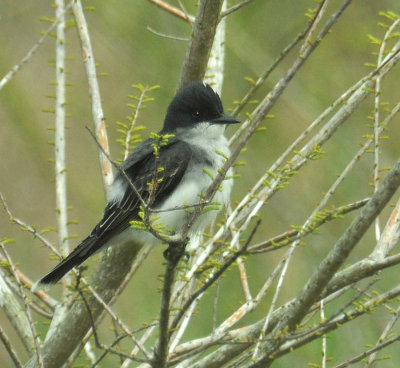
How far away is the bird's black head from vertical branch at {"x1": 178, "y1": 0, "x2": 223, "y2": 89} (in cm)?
21

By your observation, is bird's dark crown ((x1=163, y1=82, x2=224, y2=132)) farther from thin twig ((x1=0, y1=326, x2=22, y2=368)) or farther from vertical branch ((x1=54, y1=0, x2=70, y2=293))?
thin twig ((x1=0, y1=326, x2=22, y2=368))

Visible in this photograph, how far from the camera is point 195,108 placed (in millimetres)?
4184

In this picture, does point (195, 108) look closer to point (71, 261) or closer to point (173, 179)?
point (173, 179)

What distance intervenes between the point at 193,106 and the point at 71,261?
1062mm

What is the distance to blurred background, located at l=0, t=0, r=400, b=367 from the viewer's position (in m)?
5.56

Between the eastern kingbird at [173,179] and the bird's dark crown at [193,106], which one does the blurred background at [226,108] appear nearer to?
the bird's dark crown at [193,106]

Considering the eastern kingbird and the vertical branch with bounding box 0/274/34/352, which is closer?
the vertical branch with bounding box 0/274/34/352

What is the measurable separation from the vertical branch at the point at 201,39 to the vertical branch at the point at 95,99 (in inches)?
23.7

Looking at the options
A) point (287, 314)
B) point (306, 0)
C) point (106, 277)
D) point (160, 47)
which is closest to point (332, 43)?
point (306, 0)

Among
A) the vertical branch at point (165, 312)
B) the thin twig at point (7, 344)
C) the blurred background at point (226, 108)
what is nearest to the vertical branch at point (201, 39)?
the vertical branch at point (165, 312)

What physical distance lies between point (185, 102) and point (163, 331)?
69.5 inches

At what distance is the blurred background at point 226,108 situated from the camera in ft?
18.2

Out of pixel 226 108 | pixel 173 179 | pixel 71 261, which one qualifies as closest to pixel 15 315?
pixel 71 261

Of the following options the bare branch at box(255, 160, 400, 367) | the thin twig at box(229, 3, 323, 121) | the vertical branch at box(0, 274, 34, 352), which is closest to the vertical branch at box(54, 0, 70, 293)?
the vertical branch at box(0, 274, 34, 352)
